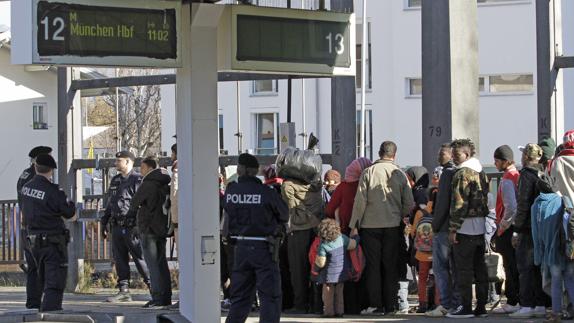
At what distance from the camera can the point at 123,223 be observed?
1455cm

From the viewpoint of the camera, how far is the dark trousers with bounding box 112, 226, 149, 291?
14.9m

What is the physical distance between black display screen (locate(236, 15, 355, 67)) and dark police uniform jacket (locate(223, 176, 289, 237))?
1.23 metres

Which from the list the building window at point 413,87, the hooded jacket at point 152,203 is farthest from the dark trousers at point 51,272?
the building window at point 413,87

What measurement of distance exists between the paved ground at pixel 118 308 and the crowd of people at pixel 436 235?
295 mm

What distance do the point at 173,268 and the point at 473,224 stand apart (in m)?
6.54

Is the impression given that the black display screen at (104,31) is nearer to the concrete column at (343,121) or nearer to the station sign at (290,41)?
the station sign at (290,41)

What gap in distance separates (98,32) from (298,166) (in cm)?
348

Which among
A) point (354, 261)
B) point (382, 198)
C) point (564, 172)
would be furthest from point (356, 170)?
point (564, 172)

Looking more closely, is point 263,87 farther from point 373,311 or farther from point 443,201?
point 443,201

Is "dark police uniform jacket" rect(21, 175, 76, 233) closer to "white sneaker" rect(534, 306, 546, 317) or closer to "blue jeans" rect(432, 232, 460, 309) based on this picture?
"blue jeans" rect(432, 232, 460, 309)

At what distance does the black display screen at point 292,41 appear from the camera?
35.7ft

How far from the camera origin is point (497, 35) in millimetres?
40031

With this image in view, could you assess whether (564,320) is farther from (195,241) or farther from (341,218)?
(195,241)

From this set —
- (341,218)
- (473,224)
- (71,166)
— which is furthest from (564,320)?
(71,166)
